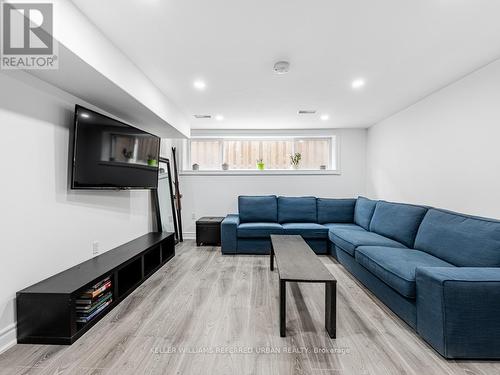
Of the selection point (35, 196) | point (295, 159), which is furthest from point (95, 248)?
point (295, 159)

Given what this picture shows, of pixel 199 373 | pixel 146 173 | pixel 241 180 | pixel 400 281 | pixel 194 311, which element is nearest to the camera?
pixel 199 373

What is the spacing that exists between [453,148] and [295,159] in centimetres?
270

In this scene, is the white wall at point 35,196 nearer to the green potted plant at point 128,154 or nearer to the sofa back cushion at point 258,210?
the green potted plant at point 128,154

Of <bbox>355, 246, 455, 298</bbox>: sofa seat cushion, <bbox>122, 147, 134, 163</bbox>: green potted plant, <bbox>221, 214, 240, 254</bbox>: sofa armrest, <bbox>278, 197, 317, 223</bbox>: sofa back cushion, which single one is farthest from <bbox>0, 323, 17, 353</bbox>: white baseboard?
<bbox>278, 197, 317, 223</bbox>: sofa back cushion

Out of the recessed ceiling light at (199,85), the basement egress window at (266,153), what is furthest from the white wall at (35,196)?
the basement egress window at (266,153)

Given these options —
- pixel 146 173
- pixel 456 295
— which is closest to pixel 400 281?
pixel 456 295

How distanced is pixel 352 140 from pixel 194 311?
446 cm

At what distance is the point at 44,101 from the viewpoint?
6.64 feet

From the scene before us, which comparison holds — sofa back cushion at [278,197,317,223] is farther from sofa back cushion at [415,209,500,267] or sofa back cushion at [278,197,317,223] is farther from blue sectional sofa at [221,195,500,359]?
sofa back cushion at [415,209,500,267]

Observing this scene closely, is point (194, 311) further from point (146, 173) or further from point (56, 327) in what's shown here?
point (146, 173)

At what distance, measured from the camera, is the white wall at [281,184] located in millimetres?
5113

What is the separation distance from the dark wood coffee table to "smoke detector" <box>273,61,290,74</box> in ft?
6.06

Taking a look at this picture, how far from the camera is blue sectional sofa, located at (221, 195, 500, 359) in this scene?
1.58 m

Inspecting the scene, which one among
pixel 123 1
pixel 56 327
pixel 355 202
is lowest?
pixel 56 327
